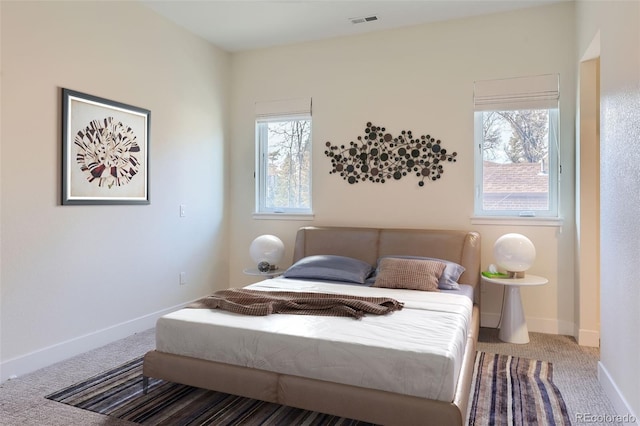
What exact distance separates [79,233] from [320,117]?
2.47 meters

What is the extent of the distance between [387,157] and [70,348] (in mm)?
3073

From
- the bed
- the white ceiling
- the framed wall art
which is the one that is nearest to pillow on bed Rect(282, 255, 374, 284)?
the bed

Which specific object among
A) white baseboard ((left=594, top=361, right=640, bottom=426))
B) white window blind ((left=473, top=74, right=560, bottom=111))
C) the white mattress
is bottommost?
white baseboard ((left=594, top=361, right=640, bottom=426))

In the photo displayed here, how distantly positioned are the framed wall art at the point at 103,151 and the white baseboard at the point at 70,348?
39.8 inches

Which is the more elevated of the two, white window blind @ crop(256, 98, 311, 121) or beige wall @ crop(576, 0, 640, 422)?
white window blind @ crop(256, 98, 311, 121)

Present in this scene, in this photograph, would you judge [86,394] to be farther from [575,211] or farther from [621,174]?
[575,211]

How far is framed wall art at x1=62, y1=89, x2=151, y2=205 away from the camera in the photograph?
302cm

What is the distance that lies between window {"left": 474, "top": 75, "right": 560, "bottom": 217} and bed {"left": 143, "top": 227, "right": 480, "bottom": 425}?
1383mm

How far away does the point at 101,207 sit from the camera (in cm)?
330

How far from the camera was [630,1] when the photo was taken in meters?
2.14

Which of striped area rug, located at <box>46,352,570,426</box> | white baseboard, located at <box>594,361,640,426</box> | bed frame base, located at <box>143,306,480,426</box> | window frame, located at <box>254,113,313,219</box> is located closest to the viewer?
bed frame base, located at <box>143,306,480,426</box>

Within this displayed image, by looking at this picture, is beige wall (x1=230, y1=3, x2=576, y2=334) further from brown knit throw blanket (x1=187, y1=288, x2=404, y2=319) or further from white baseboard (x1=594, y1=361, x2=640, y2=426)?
brown knit throw blanket (x1=187, y1=288, x2=404, y2=319)

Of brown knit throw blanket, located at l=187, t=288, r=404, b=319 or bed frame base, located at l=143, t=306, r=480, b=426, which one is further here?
brown knit throw blanket, located at l=187, t=288, r=404, b=319

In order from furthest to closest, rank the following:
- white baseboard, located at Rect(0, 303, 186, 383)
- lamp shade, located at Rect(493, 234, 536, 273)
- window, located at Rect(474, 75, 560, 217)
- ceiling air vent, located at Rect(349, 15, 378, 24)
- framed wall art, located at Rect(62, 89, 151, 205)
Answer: ceiling air vent, located at Rect(349, 15, 378, 24), window, located at Rect(474, 75, 560, 217), lamp shade, located at Rect(493, 234, 536, 273), framed wall art, located at Rect(62, 89, 151, 205), white baseboard, located at Rect(0, 303, 186, 383)
